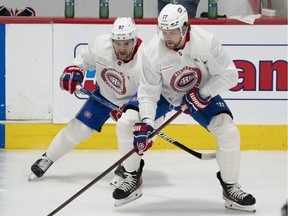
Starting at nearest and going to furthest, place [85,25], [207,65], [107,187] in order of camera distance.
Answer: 1. [207,65]
2. [107,187]
3. [85,25]

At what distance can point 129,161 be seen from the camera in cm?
509

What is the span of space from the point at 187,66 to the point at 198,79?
10 cm

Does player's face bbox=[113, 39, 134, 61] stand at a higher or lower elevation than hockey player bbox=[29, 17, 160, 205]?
higher

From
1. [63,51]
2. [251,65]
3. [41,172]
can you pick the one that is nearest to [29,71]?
[63,51]

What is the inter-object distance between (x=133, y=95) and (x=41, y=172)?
2.19 feet

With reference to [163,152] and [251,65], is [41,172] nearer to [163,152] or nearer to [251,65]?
[163,152]

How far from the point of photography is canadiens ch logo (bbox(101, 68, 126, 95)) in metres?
5.32

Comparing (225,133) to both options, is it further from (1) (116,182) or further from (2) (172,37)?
(1) (116,182)

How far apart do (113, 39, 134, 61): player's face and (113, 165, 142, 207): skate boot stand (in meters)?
0.60

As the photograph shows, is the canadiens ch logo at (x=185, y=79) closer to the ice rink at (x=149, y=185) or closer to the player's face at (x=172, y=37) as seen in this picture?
the player's face at (x=172, y=37)

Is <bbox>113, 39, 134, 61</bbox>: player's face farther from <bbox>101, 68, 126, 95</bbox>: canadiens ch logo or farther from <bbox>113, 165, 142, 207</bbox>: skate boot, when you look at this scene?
<bbox>113, 165, 142, 207</bbox>: skate boot

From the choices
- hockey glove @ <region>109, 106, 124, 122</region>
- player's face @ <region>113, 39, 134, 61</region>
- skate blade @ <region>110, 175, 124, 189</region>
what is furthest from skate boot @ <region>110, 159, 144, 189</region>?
player's face @ <region>113, 39, 134, 61</region>

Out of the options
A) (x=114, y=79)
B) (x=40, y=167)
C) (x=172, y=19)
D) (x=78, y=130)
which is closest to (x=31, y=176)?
(x=40, y=167)

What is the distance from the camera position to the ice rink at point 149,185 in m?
4.86
